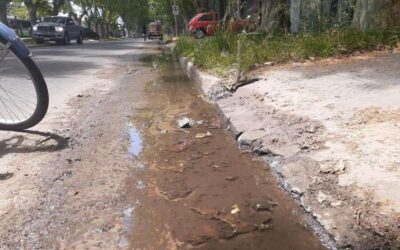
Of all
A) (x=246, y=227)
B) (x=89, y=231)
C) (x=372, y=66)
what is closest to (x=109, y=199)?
(x=89, y=231)

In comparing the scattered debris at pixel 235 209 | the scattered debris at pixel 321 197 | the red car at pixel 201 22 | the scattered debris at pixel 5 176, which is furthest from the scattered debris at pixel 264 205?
the red car at pixel 201 22

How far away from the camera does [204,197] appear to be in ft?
9.77

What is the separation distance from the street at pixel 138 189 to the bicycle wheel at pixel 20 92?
161 mm

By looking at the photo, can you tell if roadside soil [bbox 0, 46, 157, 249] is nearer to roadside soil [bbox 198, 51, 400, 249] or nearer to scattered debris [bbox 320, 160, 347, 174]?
roadside soil [bbox 198, 51, 400, 249]

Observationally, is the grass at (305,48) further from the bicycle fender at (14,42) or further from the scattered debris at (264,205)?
the scattered debris at (264,205)

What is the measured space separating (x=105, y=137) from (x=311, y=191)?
2.27m

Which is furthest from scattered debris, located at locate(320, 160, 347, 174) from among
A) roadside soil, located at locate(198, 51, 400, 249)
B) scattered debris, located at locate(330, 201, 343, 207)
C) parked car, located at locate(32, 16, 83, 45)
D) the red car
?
parked car, located at locate(32, 16, 83, 45)

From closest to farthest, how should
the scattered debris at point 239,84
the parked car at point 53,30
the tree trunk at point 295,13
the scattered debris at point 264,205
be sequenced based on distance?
the scattered debris at point 264,205 < the scattered debris at point 239,84 < the tree trunk at point 295,13 < the parked car at point 53,30

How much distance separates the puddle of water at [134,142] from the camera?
13.0ft

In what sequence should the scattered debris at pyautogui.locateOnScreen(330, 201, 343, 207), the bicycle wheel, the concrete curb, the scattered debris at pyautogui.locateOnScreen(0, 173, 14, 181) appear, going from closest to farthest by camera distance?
1. the concrete curb
2. the scattered debris at pyautogui.locateOnScreen(330, 201, 343, 207)
3. the scattered debris at pyautogui.locateOnScreen(0, 173, 14, 181)
4. the bicycle wheel

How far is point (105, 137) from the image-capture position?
4301mm

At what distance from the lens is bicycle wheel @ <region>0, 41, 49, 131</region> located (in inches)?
155

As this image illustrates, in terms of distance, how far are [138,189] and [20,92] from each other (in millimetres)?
2148

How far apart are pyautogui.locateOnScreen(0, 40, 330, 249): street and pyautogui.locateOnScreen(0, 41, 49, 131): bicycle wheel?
16cm
